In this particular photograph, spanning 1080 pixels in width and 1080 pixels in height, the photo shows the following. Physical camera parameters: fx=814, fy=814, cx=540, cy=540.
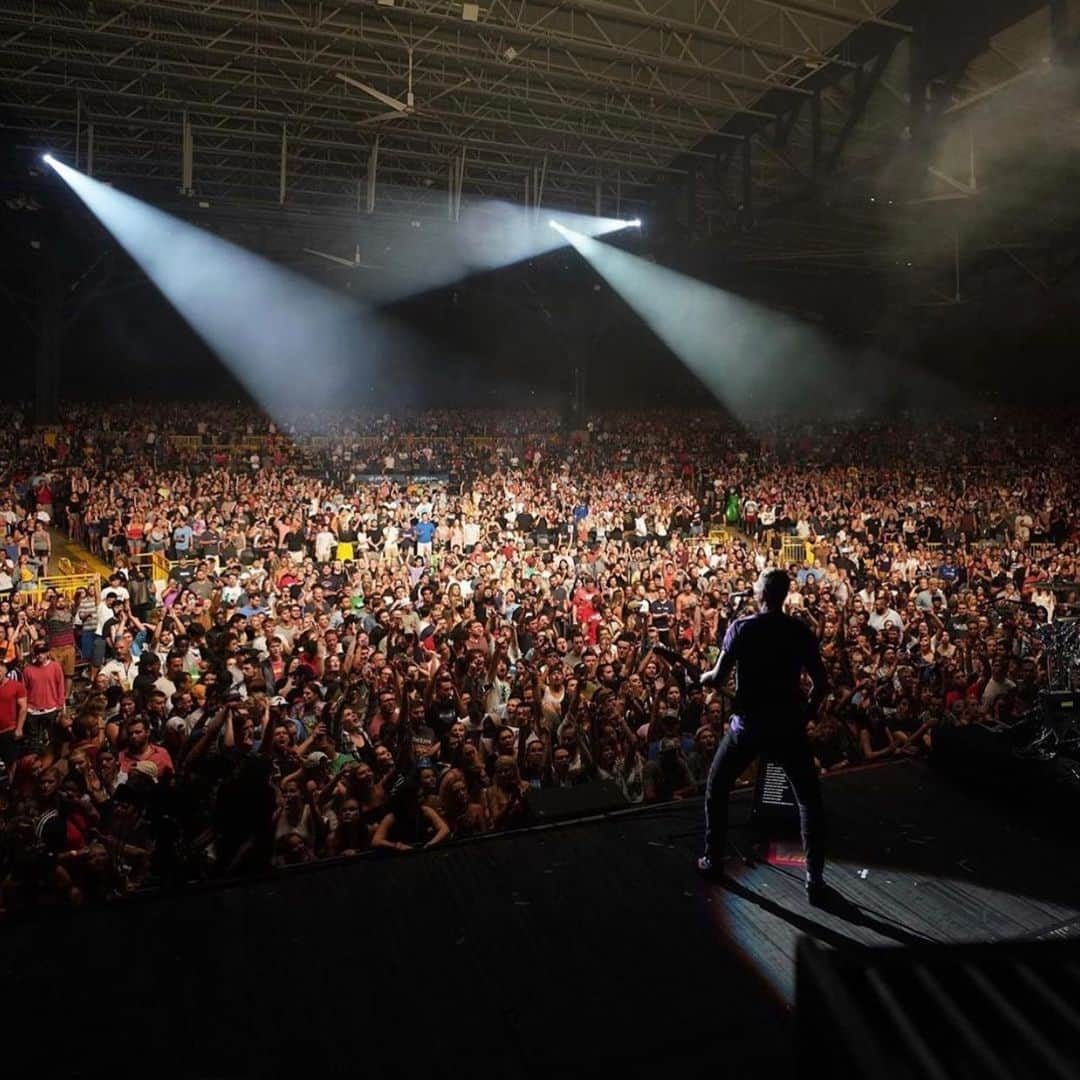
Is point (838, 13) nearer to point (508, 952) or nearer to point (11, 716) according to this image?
point (508, 952)

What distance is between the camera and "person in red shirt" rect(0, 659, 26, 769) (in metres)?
5.27

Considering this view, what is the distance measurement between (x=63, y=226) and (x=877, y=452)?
1568cm

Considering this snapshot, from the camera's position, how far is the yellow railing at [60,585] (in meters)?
8.01

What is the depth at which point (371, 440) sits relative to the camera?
16766 millimetres

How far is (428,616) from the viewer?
7453 millimetres

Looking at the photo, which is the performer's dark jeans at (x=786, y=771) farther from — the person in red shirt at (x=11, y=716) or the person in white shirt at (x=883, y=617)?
the person in white shirt at (x=883, y=617)

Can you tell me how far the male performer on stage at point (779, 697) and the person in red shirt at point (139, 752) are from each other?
2.92m

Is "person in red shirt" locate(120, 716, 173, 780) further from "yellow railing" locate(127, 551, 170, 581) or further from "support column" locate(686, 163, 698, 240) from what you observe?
"support column" locate(686, 163, 698, 240)

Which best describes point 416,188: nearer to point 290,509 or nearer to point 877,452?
point 290,509

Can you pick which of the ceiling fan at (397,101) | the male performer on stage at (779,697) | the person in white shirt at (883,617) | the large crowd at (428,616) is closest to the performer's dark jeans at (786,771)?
the male performer on stage at (779,697)

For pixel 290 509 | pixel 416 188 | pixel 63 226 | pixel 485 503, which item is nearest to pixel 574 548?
pixel 485 503

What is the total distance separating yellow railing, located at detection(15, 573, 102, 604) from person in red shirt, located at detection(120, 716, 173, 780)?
13.8 ft

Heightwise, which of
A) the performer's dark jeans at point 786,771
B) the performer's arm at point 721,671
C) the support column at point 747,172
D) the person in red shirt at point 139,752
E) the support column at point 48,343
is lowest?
the person in red shirt at point 139,752

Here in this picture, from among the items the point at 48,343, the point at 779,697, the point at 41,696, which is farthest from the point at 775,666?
the point at 48,343
